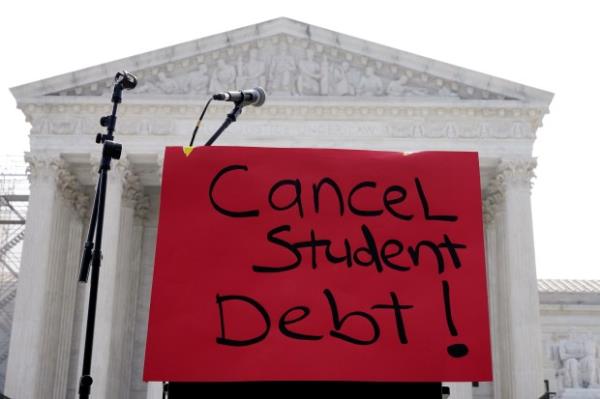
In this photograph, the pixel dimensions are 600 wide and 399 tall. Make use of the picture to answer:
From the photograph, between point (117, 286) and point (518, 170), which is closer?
point (518, 170)

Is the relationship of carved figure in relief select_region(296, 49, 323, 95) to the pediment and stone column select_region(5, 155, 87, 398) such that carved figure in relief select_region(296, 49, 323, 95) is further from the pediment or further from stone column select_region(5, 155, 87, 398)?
stone column select_region(5, 155, 87, 398)

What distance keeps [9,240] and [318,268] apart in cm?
4081

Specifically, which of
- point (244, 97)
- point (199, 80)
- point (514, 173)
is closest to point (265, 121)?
point (199, 80)

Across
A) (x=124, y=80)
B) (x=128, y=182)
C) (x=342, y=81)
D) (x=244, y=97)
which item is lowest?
(x=244, y=97)

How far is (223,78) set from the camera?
3566 cm

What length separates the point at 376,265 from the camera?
294 inches

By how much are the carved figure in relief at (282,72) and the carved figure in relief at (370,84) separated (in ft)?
9.69

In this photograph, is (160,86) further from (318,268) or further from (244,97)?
(318,268)

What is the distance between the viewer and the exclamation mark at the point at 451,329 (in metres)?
7.26

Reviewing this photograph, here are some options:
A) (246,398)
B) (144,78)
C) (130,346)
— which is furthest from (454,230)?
(130,346)

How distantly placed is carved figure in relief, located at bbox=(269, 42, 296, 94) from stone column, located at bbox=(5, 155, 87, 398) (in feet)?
31.3

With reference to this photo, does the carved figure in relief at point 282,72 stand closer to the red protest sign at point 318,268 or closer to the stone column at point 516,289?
the stone column at point 516,289

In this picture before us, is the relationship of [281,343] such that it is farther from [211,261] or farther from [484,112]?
[484,112]

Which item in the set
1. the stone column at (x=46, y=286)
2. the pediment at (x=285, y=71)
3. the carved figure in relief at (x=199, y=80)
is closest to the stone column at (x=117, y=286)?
the stone column at (x=46, y=286)
